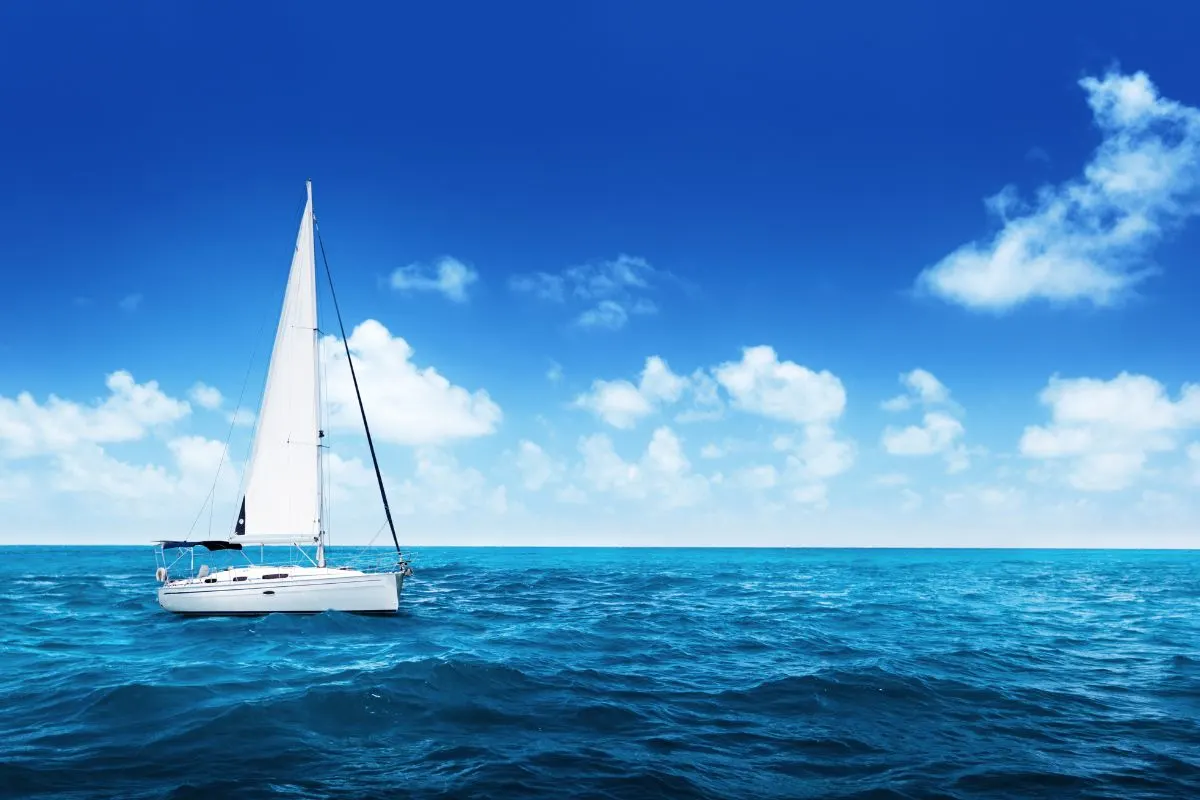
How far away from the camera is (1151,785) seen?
1174 cm

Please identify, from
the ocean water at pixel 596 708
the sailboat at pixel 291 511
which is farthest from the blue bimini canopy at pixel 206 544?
the ocean water at pixel 596 708

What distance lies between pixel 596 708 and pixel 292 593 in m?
21.3

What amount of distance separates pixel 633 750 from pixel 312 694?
31.5ft

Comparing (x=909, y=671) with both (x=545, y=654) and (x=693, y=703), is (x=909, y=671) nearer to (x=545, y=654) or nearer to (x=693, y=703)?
(x=693, y=703)

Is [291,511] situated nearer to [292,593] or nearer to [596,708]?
[292,593]

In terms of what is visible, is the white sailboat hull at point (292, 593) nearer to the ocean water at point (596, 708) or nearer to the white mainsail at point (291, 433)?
the ocean water at point (596, 708)

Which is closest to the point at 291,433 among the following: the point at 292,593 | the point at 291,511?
the point at 291,511

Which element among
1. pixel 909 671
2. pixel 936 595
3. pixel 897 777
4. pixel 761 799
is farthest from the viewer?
pixel 936 595

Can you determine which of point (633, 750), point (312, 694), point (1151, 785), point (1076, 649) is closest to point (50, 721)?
point (312, 694)

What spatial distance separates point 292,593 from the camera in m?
31.8

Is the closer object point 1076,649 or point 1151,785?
point 1151,785

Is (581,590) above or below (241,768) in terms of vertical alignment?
below

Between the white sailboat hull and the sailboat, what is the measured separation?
0.16 feet

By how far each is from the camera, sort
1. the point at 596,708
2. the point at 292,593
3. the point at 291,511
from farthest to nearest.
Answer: the point at 291,511 < the point at 292,593 < the point at 596,708
